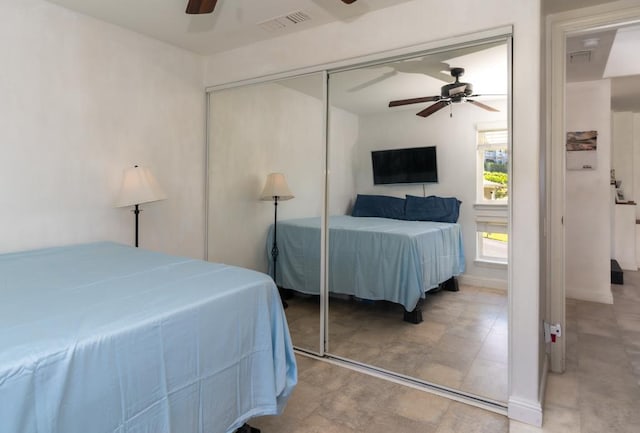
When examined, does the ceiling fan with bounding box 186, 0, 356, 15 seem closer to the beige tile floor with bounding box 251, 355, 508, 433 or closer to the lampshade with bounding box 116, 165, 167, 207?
the lampshade with bounding box 116, 165, 167, 207

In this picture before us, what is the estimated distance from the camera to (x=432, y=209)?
2.53m

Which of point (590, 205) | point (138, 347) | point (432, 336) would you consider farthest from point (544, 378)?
point (590, 205)

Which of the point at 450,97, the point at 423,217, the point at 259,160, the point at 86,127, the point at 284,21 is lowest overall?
→ the point at 423,217

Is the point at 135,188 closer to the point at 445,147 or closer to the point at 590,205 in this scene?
the point at 445,147

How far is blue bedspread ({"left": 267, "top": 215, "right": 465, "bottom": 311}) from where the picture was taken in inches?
101

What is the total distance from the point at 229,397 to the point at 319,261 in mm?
1444

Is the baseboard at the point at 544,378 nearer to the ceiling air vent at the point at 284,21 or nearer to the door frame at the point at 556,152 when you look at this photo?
the door frame at the point at 556,152

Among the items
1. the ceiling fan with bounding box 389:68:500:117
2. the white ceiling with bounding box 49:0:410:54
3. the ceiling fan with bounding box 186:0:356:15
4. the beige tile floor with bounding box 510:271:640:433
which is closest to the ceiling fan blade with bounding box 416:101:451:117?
the ceiling fan with bounding box 389:68:500:117

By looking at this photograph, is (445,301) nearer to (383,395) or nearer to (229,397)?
(383,395)

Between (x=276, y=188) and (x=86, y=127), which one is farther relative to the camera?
(x=276, y=188)

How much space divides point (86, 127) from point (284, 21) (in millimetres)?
1532

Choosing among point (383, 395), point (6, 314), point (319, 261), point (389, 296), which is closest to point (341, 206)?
point (319, 261)

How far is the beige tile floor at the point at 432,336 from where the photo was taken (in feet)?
7.27

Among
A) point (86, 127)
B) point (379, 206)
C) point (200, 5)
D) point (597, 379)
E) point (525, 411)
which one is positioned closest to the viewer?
point (200, 5)
